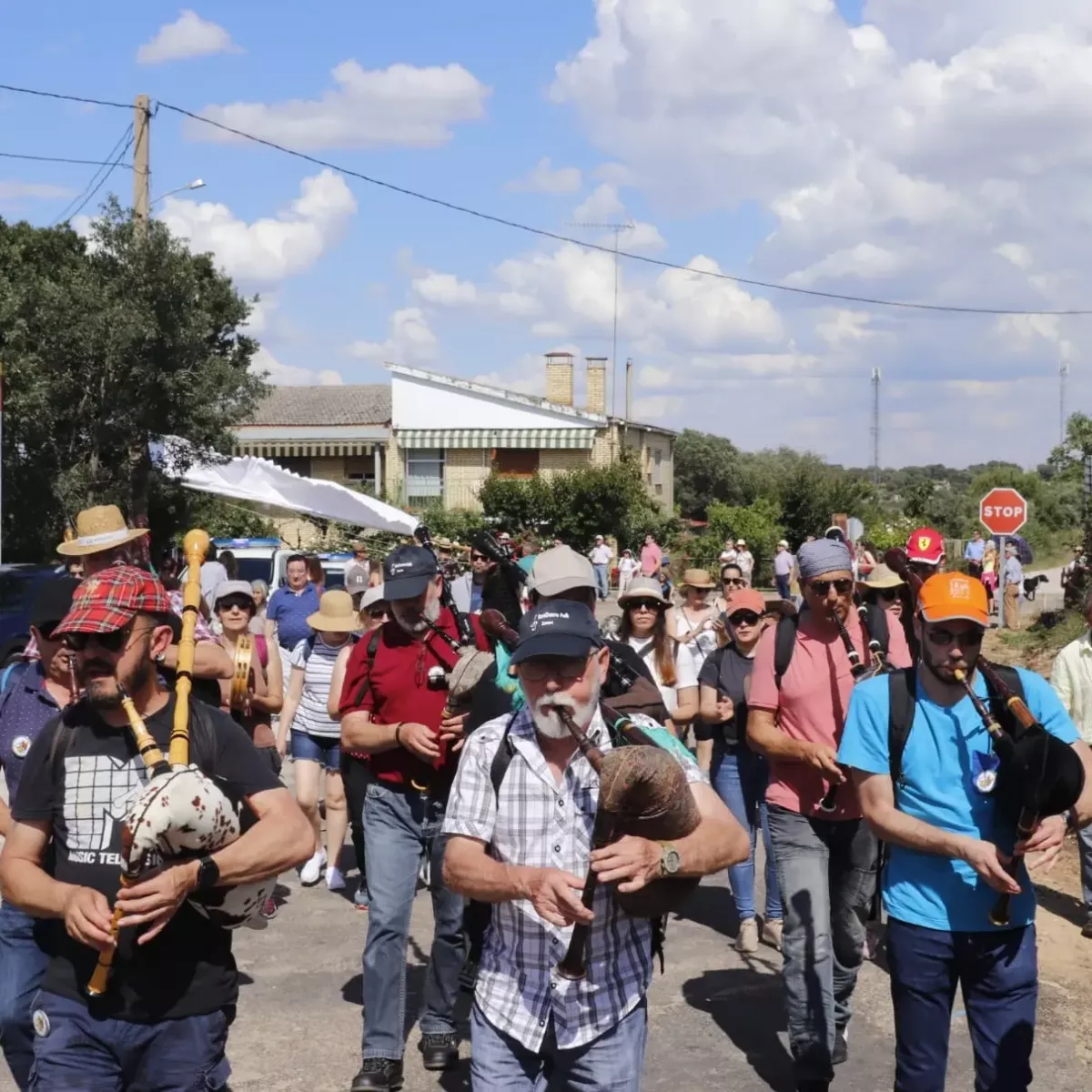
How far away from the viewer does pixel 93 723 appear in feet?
12.0

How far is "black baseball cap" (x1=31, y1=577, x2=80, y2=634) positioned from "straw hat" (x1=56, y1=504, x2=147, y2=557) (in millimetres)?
953

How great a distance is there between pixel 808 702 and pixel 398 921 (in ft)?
6.16

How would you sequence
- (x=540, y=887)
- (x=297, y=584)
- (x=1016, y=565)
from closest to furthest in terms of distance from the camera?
(x=540, y=887) → (x=297, y=584) → (x=1016, y=565)

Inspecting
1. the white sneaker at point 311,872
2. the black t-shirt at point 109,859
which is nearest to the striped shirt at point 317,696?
the white sneaker at point 311,872

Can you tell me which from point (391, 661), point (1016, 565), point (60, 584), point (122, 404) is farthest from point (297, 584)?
point (1016, 565)

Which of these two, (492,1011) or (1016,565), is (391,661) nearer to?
(492,1011)

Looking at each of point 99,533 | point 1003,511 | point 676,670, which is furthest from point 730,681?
point 1003,511

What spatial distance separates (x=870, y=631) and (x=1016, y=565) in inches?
896

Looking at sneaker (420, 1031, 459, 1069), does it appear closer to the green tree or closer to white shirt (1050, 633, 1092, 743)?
white shirt (1050, 633, 1092, 743)

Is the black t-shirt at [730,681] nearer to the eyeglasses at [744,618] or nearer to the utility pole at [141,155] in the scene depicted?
the eyeglasses at [744,618]

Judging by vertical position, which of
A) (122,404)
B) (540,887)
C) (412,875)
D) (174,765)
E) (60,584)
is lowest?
(412,875)

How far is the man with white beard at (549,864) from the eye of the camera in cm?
362

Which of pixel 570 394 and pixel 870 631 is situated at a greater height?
pixel 570 394

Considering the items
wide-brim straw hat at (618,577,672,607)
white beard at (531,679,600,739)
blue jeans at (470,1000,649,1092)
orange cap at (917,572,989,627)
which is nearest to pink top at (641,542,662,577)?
wide-brim straw hat at (618,577,672,607)
